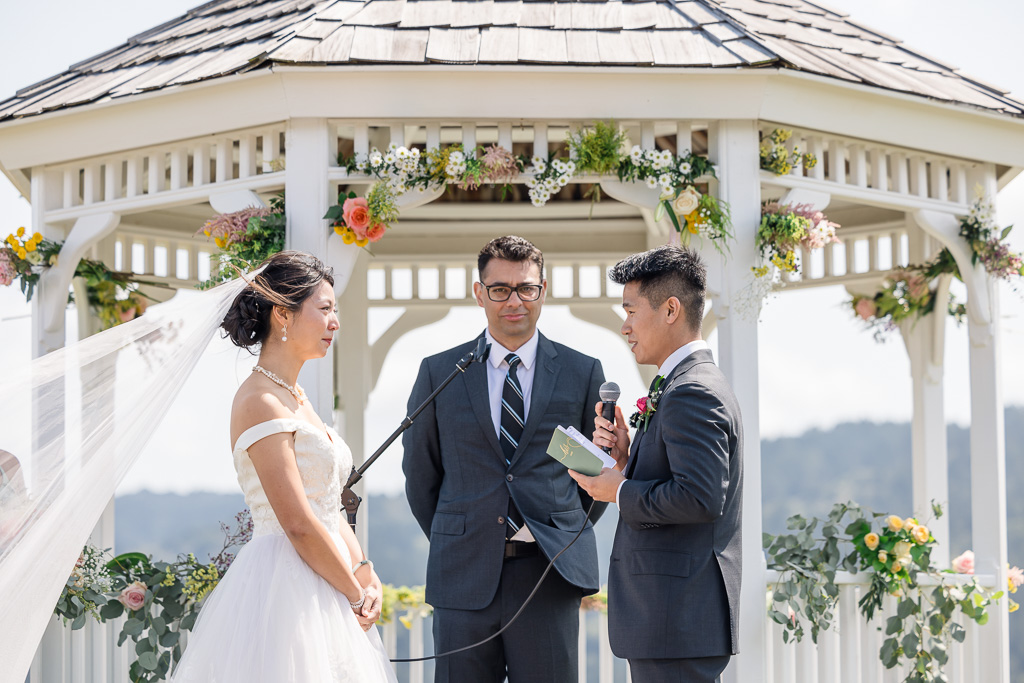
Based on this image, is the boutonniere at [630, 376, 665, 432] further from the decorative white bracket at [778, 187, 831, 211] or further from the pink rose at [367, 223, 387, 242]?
the decorative white bracket at [778, 187, 831, 211]

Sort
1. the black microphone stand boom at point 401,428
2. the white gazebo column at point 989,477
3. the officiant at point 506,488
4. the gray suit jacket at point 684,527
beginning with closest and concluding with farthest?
the gray suit jacket at point 684,527
the black microphone stand boom at point 401,428
the officiant at point 506,488
the white gazebo column at point 989,477

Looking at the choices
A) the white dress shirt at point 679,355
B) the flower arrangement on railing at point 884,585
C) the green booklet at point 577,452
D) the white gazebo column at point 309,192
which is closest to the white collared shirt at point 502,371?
the green booklet at point 577,452

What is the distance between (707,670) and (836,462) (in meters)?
51.8

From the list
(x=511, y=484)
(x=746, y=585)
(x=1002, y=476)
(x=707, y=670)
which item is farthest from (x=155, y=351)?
(x=1002, y=476)

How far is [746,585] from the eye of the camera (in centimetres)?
505

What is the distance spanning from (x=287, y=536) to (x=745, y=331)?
8.58ft

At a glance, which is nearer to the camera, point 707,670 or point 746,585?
point 707,670

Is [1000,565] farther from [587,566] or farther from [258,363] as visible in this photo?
[258,363]

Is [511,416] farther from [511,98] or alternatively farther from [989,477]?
[989,477]

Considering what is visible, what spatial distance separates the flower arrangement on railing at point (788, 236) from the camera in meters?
5.00

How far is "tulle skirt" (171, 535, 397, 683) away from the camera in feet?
10.7

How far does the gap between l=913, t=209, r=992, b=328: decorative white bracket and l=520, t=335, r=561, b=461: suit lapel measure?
265 centimetres

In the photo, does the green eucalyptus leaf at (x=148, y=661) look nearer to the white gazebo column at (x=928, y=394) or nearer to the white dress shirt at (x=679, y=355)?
the white dress shirt at (x=679, y=355)

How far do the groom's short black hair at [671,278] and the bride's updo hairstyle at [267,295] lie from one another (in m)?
1.08
